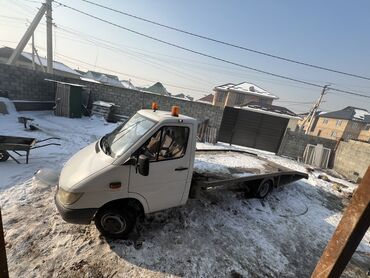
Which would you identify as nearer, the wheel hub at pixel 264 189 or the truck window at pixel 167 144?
the truck window at pixel 167 144

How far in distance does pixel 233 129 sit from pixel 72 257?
11.2 metres

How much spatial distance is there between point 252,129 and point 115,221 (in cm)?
1107

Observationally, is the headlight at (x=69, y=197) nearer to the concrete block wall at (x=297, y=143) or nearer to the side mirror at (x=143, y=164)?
the side mirror at (x=143, y=164)

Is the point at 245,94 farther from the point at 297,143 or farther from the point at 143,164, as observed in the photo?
the point at 143,164

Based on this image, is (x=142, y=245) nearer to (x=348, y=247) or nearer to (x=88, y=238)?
(x=88, y=238)

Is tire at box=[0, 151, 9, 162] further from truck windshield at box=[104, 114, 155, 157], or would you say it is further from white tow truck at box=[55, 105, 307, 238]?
truck windshield at box=[104, 114, 155, 157]

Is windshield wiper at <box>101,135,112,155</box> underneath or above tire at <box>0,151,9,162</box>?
above

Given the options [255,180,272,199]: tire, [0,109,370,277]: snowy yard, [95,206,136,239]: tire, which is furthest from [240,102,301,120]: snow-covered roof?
[95,206,136,239]: tire

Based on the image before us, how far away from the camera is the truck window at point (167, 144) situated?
3502mm

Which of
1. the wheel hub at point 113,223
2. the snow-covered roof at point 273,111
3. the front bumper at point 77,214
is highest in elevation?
the snow-covered roof at point 273,111

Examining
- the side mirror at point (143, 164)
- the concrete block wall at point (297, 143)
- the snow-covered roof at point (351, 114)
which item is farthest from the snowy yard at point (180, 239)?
the snow-covered roof at point (351, 114)

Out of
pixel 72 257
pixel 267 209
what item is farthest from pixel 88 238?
pixel 267 209

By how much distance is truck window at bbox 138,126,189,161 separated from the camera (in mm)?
3502

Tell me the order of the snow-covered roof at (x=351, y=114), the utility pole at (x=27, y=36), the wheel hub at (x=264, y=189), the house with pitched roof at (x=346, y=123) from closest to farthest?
the wheel hub at (x=264, y=189), the utility pole at (x=27, y=36), the house with pitched roof at (x=346, y=123), the snow-covered roof at (x=351, y=114)
